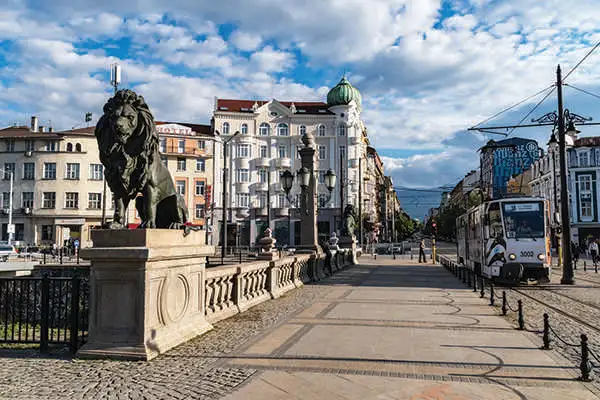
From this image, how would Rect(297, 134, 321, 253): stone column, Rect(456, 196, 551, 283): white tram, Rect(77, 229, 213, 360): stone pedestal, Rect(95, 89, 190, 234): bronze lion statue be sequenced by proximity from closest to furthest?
1. Rect(77, 229, 213, 360): stone pedestal
2. Rect(95, 89, 190, 234): bronze lion statue
3. Rect(456, 196, 551, 283): white tram
4. Rect(297, 134, 321, 253): stone column

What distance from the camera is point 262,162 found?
216 feet

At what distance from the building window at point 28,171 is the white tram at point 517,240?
2203 inches

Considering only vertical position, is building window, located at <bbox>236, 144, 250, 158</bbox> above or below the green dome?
below

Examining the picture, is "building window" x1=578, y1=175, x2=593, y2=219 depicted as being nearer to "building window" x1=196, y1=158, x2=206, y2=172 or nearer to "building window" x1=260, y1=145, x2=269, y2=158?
"building window" x1=260, y1=145, x2=269, y2=158

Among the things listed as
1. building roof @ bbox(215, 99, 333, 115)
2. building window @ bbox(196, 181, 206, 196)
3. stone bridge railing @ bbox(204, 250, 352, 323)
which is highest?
building roof @ bbox(215, 99, 333, 115)

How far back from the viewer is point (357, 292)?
15102 mm

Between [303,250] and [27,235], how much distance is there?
160 feet

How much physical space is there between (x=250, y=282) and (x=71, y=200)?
52948mm

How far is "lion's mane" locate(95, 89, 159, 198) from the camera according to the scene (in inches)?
275

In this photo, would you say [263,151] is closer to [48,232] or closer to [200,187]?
[200,187]

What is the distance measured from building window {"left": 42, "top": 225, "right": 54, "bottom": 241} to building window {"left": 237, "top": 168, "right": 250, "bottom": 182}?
77.2 ft

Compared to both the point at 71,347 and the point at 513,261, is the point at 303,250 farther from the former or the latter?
the point at 71,347

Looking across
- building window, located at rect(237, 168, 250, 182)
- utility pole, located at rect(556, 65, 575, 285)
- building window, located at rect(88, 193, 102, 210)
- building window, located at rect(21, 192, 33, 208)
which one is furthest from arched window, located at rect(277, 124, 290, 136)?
utility pole, located at rect(556, 65, 575, 285)

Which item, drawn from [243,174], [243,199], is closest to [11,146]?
[243,174]
